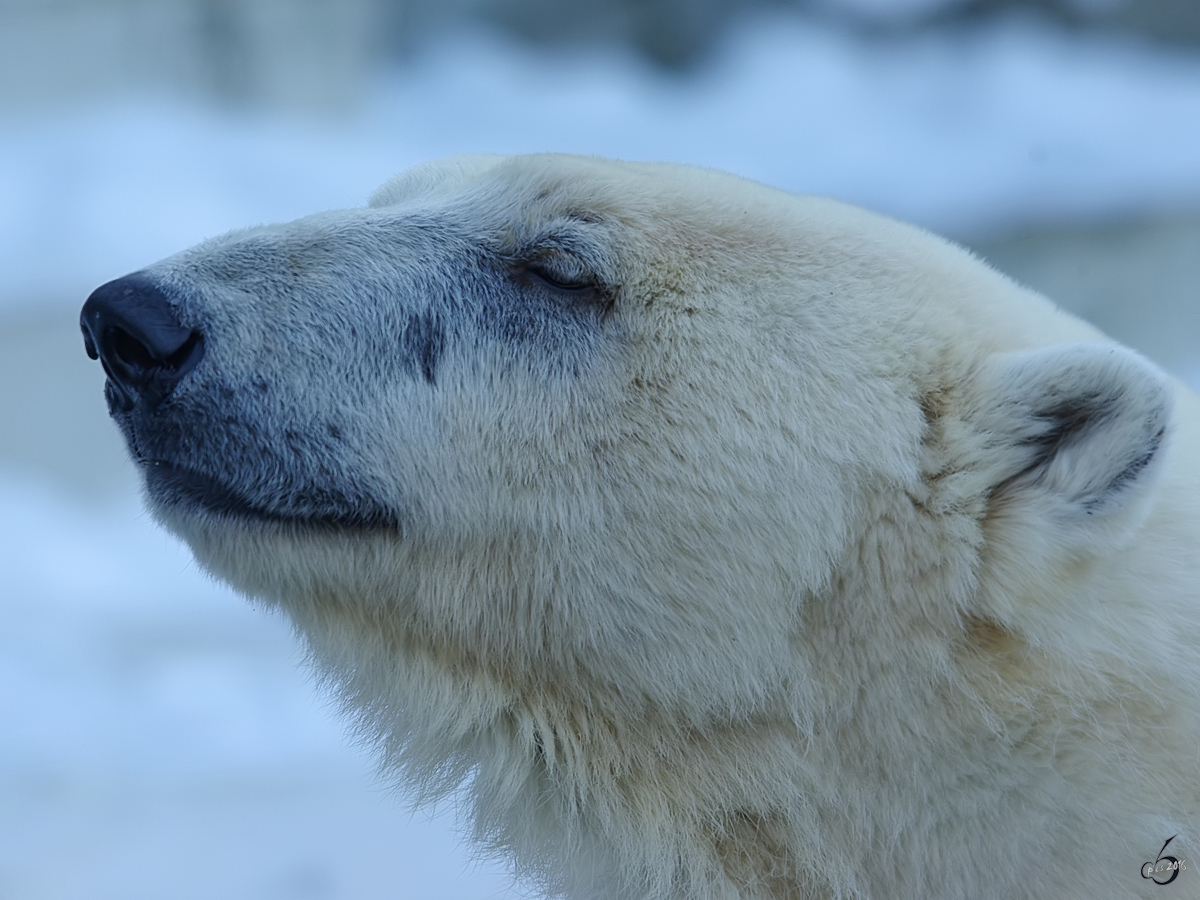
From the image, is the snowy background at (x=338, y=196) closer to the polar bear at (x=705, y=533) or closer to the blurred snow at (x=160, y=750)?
the blurred snow at (x=160, y=750)

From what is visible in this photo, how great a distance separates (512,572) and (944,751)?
0.68m

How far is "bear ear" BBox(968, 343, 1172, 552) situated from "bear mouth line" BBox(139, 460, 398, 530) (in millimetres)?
915

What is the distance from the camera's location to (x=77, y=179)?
23.0 ft

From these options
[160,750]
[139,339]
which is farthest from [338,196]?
[139,339]

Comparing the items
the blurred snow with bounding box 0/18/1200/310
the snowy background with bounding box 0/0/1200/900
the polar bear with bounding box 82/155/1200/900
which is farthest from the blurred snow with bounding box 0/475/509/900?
the blurred snow with bounding box 0/18/1200/310

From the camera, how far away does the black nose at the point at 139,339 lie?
169cm

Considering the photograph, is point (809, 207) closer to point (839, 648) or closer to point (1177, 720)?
point (839, 648)

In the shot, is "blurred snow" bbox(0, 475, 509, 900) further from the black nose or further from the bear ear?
the bear ear

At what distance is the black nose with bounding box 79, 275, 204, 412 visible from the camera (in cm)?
169

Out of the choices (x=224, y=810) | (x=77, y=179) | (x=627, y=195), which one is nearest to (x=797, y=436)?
(x=627, y=195)

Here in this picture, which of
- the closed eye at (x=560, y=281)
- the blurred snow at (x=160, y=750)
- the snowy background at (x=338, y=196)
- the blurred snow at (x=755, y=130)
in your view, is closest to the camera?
the closed eye at (x=560, y=281)

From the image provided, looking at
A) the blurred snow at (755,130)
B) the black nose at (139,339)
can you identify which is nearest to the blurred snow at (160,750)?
the black nose at (139,339)

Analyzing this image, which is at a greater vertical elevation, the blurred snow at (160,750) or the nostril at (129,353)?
the nostril at (129,353)

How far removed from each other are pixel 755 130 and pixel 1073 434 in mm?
6272
